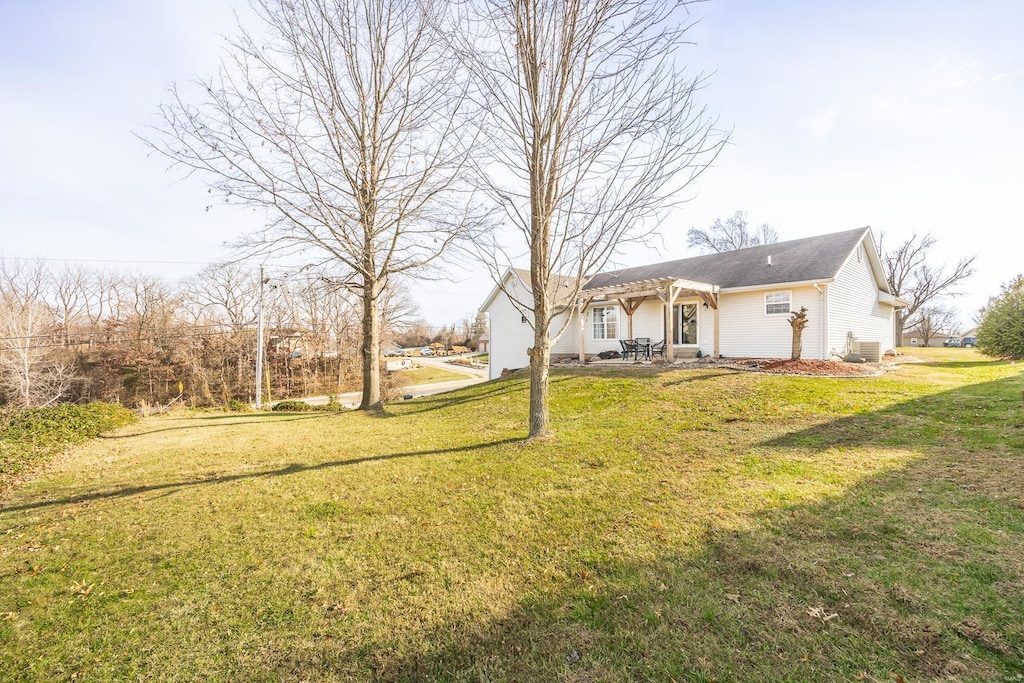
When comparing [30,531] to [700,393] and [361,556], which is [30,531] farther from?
[700,393]

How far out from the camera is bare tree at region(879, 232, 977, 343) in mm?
31875

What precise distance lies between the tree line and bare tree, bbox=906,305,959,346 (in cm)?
5012

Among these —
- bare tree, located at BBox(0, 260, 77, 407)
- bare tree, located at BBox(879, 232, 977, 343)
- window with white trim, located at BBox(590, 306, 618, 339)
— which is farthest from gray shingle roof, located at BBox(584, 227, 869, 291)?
bare tree, located at BBox(0, 260, 77, 407)

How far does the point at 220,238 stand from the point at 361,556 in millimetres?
9082

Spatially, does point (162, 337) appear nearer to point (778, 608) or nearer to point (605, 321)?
point (605, 321)

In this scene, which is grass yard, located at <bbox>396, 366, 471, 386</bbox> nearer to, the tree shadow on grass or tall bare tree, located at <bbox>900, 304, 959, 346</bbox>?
the tree shadow on grass

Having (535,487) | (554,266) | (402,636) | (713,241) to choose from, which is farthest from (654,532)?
(713,241)

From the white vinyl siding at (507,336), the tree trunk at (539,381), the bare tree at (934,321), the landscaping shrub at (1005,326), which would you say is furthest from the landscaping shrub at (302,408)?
the bare tree at (934,321)

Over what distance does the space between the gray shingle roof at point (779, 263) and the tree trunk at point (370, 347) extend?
6707 mm

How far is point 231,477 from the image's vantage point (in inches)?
222

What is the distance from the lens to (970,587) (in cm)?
274

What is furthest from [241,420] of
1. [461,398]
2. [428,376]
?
[428,376]

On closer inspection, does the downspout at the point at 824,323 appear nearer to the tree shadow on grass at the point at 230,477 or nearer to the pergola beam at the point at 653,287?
the pergola beam at the point at 653,287

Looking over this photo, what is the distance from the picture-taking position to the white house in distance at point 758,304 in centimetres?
1366
